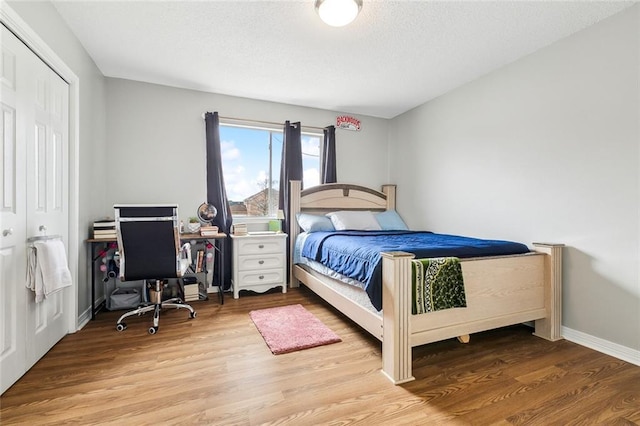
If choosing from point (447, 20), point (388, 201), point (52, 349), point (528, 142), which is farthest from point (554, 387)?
point (52, 349)

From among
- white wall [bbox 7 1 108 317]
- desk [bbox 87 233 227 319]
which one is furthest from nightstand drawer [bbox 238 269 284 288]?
white wall [bbox 7 1 108 317]

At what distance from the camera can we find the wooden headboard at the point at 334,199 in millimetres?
3873

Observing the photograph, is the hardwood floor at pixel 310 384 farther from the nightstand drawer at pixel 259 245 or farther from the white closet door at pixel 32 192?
the nightstand drawer at pixel 259 245

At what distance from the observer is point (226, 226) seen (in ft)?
11.9

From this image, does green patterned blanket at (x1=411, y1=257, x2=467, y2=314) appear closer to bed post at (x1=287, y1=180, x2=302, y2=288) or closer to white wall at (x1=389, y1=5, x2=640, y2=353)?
white wall at (x1=389, y1=5, x2=640, y2=353)

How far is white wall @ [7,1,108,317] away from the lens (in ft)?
6.56

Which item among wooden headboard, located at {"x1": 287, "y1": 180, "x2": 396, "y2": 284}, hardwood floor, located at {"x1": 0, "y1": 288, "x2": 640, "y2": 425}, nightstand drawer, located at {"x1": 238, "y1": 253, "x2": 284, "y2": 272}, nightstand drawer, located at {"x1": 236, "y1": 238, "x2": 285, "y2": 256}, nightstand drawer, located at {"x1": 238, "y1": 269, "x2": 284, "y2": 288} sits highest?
wooden headboard, located at {"x1": 287, "y1": 180, "x2": 396, "y2": 284}

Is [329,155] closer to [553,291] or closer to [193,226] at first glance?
[193,226]

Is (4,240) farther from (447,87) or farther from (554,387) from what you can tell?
(447,87)

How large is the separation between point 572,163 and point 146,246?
355 centimetres

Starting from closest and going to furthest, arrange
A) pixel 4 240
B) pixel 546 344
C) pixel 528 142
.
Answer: pixel 4 240 → pixel 546 344 → pixel 528 142

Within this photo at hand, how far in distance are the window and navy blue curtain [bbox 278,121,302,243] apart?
176 millimetres

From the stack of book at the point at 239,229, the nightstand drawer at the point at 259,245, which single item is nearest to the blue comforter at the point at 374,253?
the nightstand drawer at the point at 259,245

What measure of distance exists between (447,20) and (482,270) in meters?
1.88
